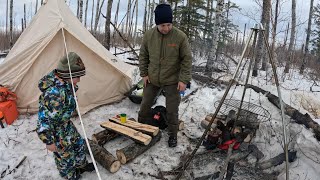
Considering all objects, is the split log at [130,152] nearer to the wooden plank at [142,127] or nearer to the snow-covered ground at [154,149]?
the snow-covered ground at [154,149]

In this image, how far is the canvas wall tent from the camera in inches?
178

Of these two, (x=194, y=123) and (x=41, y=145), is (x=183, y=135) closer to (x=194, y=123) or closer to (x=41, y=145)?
(x=194, y=123)

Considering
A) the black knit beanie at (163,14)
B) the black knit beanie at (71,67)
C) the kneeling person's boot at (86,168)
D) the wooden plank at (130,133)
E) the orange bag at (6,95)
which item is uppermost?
the black knit beanie at (163,14)

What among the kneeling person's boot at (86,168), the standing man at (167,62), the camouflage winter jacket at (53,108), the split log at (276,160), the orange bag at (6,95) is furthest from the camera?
the orange bag at (6,95)

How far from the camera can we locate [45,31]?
4570mm

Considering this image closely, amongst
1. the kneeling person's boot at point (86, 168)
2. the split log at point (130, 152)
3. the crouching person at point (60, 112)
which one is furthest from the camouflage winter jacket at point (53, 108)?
the split log at point (130, 152)

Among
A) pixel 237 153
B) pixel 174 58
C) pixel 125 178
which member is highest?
pixel 174 58

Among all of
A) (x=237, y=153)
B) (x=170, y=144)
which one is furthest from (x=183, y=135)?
(x=237, y=153)

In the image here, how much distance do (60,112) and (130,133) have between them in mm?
1384

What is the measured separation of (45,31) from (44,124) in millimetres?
2652

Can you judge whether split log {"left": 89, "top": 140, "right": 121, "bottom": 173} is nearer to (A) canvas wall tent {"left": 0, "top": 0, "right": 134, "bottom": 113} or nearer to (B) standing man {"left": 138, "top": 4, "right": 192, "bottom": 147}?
(B) standing man {"left": 138, "top": 4, "right": 192, "bottom": 147}

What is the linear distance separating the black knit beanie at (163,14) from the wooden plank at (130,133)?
1629mm

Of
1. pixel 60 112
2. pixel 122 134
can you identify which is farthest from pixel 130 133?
→ pixel 60 112

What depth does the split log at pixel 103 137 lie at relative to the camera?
378 cm
